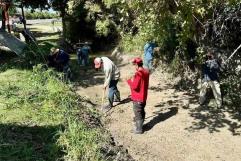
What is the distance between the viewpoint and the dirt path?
10.8m

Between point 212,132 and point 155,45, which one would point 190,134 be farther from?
point 155,45

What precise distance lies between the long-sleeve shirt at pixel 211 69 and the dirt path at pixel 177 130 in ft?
3.01

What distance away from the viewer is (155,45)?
17.8 m

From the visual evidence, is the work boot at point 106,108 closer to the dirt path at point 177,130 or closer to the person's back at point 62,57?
the dirt path at point 177,130

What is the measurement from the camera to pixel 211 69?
14.0m

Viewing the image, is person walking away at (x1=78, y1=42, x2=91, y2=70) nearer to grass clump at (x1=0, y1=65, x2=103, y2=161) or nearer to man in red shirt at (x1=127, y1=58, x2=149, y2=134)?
grass clump at (x1=0, y1=65, x2=103, y2=161)

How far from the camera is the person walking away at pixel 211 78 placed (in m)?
13.9

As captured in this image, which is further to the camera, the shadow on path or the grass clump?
the shadow on path

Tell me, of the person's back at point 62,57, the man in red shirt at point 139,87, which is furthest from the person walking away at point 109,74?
the person's back at point 62,57

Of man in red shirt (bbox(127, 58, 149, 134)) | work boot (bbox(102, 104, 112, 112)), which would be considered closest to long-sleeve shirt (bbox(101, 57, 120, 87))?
work boot (bbox(102, 104, 112, 112))

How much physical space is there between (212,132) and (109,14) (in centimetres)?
1374

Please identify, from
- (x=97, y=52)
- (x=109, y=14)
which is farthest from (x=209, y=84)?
(x=97, y=52)

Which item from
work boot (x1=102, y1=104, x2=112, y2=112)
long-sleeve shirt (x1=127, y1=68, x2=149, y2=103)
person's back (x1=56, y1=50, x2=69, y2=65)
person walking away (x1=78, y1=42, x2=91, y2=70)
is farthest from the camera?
person walking away (x1=78, y1=42, x2=91, y2=70)

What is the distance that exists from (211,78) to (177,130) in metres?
2.54
